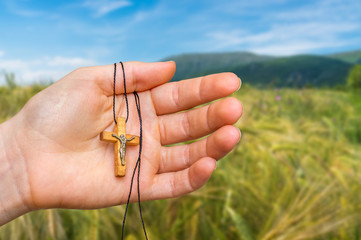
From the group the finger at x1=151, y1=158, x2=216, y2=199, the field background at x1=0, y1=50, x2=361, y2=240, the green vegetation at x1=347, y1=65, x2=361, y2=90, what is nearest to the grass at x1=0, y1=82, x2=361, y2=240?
the field background at x1=0, y1=50, x2=361, y2=240

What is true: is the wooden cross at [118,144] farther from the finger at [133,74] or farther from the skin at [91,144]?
the finger at [133,74]

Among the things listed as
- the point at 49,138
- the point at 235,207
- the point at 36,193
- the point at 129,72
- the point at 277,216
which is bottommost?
the point at 235,207

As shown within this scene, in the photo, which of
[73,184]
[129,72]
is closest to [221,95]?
[129,72]

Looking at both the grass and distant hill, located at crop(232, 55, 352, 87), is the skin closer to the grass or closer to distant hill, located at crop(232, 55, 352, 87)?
the grass

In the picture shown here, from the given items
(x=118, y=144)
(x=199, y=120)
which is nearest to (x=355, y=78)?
(x=199, y=120)

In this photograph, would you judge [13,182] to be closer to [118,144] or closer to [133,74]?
[118,144]

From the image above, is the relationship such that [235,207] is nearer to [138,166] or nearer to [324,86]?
[138,166]
